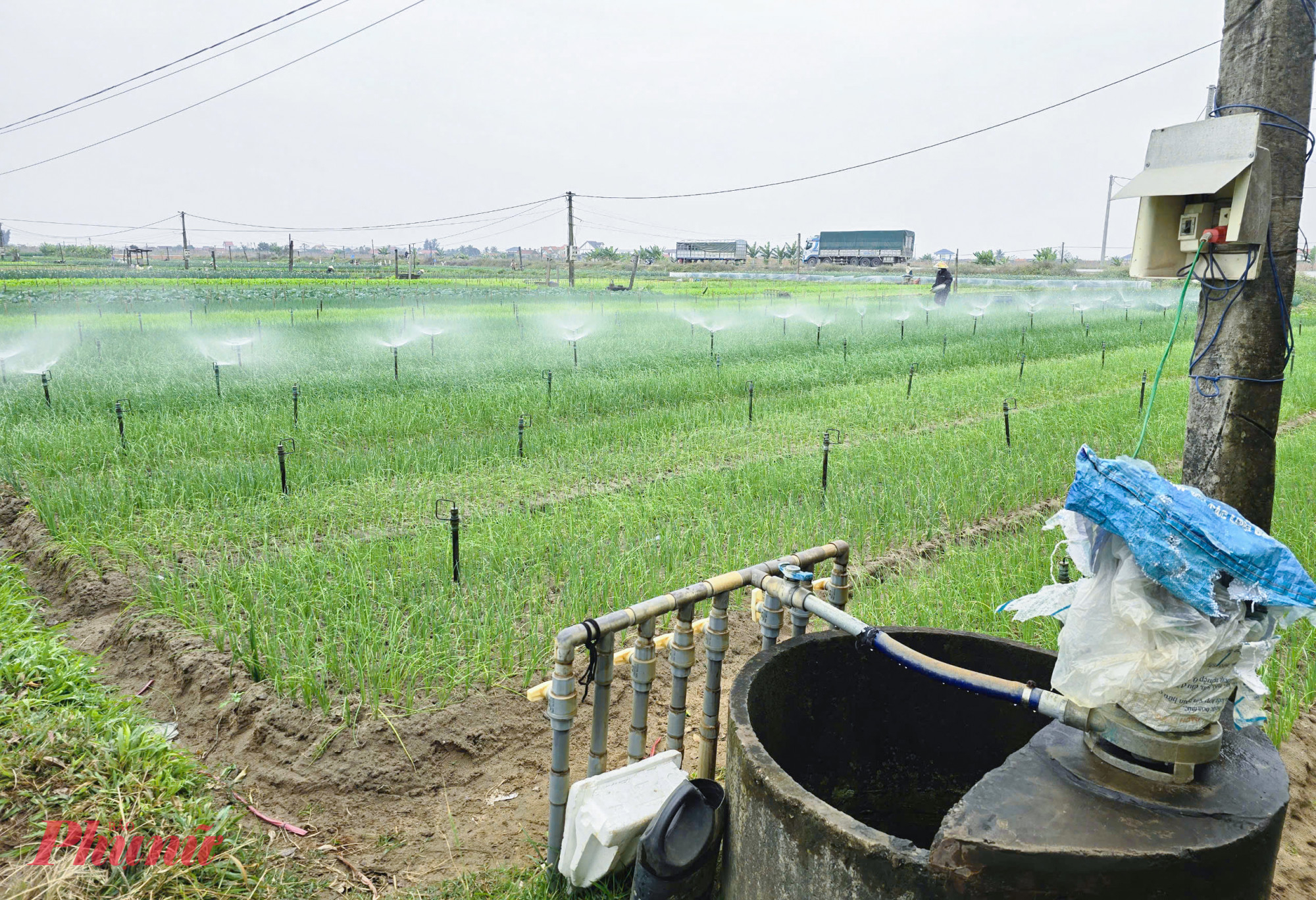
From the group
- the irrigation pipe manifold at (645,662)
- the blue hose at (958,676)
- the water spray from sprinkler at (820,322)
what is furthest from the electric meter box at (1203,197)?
the water spray from sprinkler at (820,322)

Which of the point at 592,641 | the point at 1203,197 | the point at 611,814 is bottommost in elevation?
the point at 611,814

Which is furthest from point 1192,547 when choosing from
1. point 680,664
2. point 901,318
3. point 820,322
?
point 901,318

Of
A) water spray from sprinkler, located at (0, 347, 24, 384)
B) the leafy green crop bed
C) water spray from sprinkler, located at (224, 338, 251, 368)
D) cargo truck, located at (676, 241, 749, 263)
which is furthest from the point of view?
cargo truck, located at (676, 241, 749, 263)

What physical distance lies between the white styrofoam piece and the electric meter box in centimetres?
278

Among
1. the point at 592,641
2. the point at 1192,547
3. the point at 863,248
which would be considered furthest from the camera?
the point at 863,248

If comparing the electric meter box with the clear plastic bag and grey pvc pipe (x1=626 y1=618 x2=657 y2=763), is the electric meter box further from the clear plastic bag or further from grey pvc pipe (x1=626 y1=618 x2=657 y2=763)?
grey pvc pipe (x1=626 y1=618 x2=657 y2=763)

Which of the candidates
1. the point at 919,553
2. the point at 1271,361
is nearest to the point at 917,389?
the point at 919,553

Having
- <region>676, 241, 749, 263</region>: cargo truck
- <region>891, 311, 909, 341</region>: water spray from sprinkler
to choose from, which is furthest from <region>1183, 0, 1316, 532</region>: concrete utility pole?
<region>676, 241, 749, 263</region>: cargo truck

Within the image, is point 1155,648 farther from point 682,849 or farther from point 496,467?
point 496,467

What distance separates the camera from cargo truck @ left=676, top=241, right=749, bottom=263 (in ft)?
219

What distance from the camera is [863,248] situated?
201ft

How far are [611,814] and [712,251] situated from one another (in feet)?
226

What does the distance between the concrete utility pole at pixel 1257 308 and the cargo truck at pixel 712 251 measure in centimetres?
6461

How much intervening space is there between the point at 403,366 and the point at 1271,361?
1238cm
